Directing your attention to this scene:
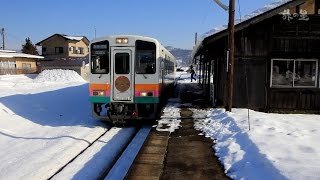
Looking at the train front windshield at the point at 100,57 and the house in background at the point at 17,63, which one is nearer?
the train front windshield at the point at 100,57

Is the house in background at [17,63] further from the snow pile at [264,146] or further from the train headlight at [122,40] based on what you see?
the snow pile at [264,146]

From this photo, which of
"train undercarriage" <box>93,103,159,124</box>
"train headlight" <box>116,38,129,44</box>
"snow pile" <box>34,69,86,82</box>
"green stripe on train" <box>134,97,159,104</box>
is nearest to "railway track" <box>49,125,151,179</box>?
"train undercarriage" <box>93,103,159,124</box>

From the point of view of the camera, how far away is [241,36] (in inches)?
548

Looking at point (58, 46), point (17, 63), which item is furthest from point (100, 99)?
point (58, 46)

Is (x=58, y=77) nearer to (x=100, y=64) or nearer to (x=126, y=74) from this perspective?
(x=100, y=64)

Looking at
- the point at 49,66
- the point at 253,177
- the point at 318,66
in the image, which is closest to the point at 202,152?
the point at 253,177

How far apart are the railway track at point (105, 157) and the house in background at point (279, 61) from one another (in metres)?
4.58

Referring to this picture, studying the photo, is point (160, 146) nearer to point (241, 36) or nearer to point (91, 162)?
point (91, 162)

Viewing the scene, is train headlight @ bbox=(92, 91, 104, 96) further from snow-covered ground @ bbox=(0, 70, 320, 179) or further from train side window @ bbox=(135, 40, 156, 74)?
train side window @ bbox=(135, 40, 156, 74)

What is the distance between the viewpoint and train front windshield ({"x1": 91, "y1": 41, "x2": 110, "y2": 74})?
12859 millimetres

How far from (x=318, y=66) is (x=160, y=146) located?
28.2 ft

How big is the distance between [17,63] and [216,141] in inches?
1789

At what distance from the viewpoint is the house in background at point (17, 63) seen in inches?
1822

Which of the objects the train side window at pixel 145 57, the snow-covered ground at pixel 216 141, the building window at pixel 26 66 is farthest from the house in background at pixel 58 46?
the train side window at pixel 145 57
